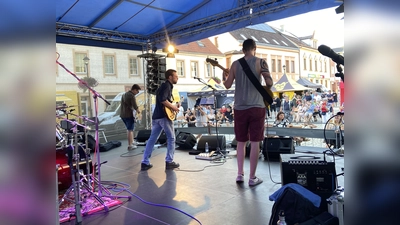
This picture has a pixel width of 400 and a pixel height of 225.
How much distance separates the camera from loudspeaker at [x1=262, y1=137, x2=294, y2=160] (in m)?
5.04

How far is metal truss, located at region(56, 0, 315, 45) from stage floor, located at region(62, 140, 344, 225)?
8.94 ft

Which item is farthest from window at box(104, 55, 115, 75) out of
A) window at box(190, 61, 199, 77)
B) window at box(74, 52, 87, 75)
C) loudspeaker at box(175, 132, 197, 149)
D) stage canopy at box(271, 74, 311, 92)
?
loudspeaker at box(175, 132, 197, 149)

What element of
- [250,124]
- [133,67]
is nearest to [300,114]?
[133,67]

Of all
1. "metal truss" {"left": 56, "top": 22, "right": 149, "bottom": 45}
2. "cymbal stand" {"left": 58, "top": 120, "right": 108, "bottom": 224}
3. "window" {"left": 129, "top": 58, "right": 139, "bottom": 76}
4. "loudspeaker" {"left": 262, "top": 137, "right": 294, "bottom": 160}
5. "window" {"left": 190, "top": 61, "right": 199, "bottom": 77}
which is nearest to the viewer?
"cymbal stand" {"left": 58, "top": 120, "right": 108, "bottom": 224}

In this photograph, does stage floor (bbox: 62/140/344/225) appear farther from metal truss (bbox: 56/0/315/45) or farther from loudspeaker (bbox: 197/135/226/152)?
metal truss (bbox: 56/0/315/45)

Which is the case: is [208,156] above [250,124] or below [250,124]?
below

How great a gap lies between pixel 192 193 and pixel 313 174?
145 cm

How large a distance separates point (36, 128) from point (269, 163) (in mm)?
4503

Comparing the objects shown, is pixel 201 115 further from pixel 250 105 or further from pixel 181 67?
pixel 181 67

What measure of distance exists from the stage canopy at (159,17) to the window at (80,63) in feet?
23.8

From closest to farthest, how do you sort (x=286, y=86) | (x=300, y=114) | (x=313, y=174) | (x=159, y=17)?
(x=313, y=174)
(x=159, y=17)
(x=300, y=114)
(x=286, y=86)

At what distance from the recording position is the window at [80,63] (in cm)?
1377

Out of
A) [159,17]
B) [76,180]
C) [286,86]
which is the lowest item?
[76,180]

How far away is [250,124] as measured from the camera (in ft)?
11.7
